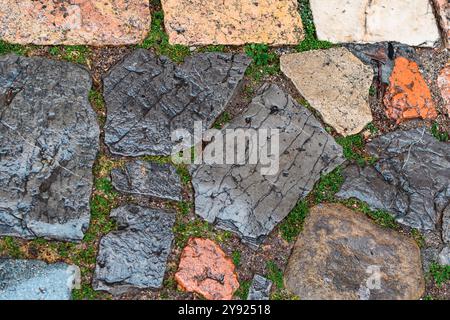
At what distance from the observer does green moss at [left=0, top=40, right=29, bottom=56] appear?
3.26 m

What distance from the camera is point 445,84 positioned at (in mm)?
3533

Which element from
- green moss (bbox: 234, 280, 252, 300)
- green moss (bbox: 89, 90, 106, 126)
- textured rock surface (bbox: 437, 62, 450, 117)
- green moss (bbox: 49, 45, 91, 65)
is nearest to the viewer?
green moss (bbox: 234, 280, 252, 300)

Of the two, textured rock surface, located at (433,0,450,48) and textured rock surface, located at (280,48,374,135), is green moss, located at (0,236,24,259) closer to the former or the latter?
textured rock surface, located at (280,48,374,135)

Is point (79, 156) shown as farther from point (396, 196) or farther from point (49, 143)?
point (396, 196)

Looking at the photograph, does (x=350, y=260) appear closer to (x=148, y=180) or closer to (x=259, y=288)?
(x=259, y=288)

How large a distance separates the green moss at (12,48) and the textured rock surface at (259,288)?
1633 mm

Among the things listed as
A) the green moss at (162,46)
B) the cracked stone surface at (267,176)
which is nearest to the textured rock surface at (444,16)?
the cracked stone surface at (267,176)

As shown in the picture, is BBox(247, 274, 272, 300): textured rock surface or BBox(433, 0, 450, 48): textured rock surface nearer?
BBox(247, 274, 272, 300): textured rock surface

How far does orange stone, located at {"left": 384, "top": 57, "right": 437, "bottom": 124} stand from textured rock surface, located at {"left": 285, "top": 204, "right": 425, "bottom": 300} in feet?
2.14

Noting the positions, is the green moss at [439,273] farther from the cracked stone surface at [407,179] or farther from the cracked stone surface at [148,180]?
the cracked stone surface at [148,180]

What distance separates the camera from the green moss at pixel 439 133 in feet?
11.2

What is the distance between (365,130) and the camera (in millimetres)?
3359

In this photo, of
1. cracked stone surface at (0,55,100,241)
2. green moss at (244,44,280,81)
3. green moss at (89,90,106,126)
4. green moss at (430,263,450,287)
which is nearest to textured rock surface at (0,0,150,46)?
cracked stone surface at (0,55,100,241)
